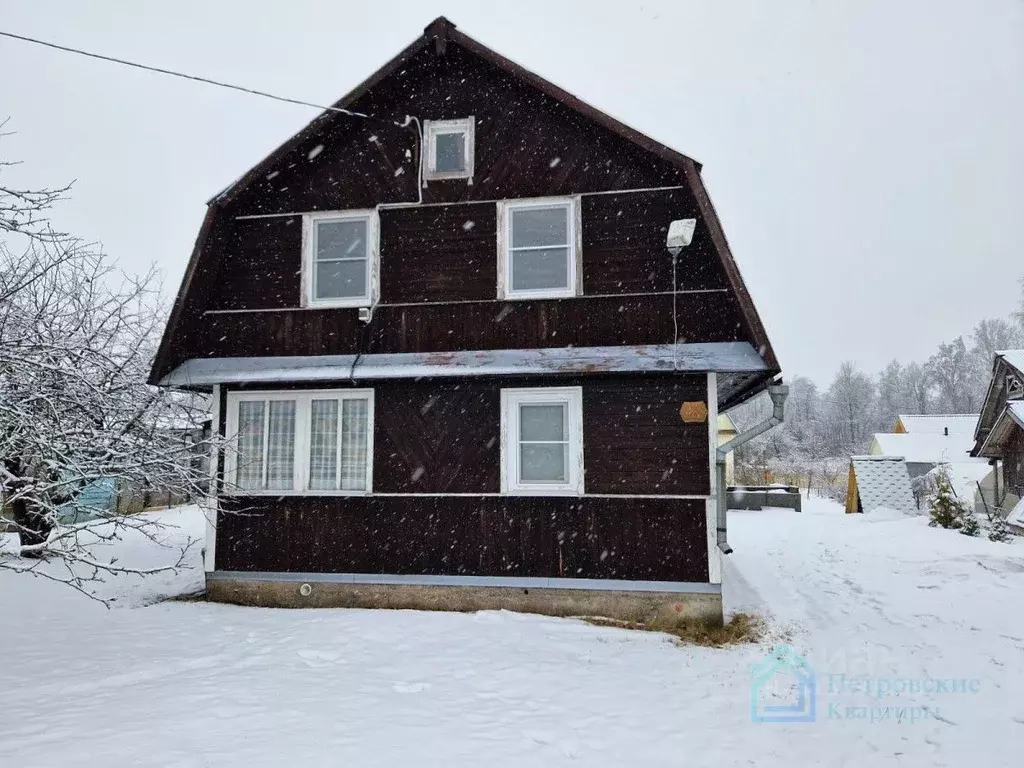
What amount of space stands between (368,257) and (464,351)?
1.96m

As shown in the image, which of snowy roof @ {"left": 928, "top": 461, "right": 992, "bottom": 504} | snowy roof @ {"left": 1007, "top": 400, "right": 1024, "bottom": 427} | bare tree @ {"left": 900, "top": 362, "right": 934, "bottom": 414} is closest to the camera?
snowy roof @ {"left": 1007, "top": 400, "right": 1024, "bottom": 427}

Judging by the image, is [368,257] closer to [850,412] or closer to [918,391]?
[850,412]

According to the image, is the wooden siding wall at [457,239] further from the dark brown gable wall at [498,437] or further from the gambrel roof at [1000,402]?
the gambrel roof at [1000,402]

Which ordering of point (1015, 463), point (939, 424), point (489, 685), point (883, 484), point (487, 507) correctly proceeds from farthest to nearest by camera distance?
1. point (939, 424)
2. point (883, 484)
3. point (1015, 463)
4. point (487, 507)
5. point (489, 685)

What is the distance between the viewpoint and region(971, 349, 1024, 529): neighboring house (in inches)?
683

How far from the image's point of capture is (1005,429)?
18.9 metres

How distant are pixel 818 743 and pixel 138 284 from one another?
538 inches

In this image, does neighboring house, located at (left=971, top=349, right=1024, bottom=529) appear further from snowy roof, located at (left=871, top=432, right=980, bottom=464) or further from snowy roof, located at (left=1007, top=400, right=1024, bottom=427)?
snowy roof, located at (left=871, top=432, right=980, bottom=464)

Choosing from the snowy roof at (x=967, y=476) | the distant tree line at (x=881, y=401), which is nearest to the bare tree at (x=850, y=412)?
the distant tree line at (x=881, y=401)

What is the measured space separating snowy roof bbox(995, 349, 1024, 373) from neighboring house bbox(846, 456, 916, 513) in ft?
13.9

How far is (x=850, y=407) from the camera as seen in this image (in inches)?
3159

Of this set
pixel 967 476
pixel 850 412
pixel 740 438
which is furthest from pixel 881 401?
pixel 740 438

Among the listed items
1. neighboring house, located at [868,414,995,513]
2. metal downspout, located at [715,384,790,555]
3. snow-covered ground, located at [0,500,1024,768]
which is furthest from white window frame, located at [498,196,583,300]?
neighboring house, located at [868,414,995,513]

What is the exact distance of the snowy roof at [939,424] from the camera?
4241 centimetres
